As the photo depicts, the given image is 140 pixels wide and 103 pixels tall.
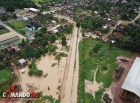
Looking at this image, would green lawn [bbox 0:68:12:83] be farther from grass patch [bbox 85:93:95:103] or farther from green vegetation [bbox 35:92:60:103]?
grass patch [bbox 85:93:95:103]

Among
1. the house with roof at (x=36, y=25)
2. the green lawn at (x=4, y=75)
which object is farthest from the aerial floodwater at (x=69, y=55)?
the house with roof at (x=36, y=25)

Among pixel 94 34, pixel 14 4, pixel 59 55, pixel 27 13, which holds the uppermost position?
pixel 14 4

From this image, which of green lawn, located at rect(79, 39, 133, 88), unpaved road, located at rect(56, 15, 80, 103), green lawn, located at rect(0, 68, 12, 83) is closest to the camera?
unpaved road, located at rect(56, 15, 80, 103)

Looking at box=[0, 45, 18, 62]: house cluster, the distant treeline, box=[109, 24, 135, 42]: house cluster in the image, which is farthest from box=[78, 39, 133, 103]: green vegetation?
the distant treeline

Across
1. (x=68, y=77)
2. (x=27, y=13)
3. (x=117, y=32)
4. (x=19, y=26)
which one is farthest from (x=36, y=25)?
(x=68, y=77)

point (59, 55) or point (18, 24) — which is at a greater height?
point (59, 55)

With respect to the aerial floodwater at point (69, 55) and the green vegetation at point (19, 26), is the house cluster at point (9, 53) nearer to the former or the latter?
the aerial floodwater at point (69, 55)

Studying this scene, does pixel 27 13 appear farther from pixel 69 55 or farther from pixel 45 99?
pixel 45 99

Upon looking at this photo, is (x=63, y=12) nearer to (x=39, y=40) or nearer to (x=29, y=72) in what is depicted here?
(x=39, y=40)
